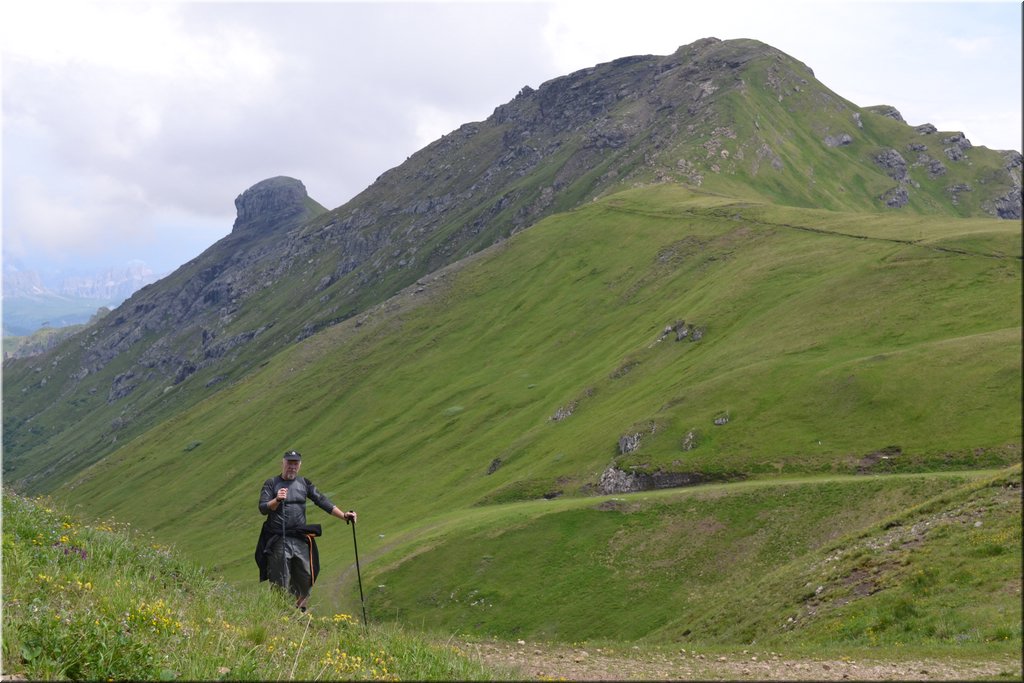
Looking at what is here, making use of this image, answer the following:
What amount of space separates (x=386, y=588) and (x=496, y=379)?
270ft

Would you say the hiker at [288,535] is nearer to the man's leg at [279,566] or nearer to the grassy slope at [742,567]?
the man's leg at [279,566]

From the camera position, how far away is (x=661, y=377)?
10181 centimetres

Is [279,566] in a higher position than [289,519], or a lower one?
lower

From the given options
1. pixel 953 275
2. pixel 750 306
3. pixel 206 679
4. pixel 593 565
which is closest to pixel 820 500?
pixel 593 565

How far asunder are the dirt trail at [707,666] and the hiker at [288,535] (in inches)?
151

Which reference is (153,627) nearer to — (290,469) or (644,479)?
(290,469)

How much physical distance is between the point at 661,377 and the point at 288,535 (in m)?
89.2

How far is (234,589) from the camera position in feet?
49.0

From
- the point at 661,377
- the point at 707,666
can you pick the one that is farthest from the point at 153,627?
the point at 661,377

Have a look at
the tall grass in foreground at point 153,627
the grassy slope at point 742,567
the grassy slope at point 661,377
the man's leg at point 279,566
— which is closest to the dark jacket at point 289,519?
the man's leg at point 279,566

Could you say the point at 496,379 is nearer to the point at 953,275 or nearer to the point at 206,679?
the point at 953,275

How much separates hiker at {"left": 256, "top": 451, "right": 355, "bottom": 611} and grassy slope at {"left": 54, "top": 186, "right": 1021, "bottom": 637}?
44248 millimetres

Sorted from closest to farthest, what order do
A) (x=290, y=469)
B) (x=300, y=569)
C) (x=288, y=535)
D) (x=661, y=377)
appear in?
(x=288, y=535) → (x=300, y=569) → (x=290, y=469) → (x=661, y=377)

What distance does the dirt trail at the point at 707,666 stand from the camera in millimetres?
15547
